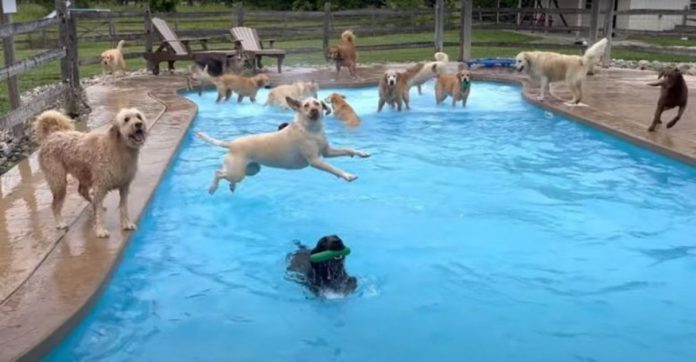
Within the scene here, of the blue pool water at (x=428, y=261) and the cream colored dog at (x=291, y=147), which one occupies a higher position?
the cream colored dog at (x=291, y=147)

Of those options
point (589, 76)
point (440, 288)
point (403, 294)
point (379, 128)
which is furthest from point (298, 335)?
point (589, 76)

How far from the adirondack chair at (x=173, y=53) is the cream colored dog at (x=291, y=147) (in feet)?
31.0

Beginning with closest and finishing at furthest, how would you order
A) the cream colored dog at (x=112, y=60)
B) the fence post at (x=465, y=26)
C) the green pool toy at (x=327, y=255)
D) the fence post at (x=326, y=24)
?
the green pool toy at (x=327, y=255) → the cream colored dog at (x=112, y=60) → the fence post at (x=465, y=26) → the fence post at (x=326, y=24)

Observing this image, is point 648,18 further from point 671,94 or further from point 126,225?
point 126,225

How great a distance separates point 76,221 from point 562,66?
348 inches

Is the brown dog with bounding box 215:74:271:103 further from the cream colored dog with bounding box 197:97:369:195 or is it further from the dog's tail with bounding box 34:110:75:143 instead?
the dog's tail with bounding box 34:110:75:143

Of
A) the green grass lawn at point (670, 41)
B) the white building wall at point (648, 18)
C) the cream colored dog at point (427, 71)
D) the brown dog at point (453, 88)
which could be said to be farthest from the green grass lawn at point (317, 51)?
the brown dog at point (453, 88)

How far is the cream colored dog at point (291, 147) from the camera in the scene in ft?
19.8

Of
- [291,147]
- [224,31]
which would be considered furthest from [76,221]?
[224,31]

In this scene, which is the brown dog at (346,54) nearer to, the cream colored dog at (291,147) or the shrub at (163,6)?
the cream colored dog at (291,147)

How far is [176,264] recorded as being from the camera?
5547 mm

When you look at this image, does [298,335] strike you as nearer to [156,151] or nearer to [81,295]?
[81,295]

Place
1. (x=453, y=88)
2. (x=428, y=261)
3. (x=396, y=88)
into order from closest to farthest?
1. (x=428, y=261)
2. (x=396, y=88)
3. (x=453, y=88)

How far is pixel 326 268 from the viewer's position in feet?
16.0
